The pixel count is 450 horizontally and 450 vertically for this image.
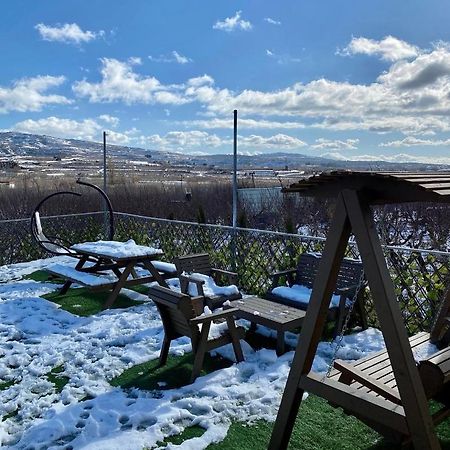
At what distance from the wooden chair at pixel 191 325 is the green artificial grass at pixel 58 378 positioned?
73cm

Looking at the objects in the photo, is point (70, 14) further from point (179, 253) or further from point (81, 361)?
point (81, 361)

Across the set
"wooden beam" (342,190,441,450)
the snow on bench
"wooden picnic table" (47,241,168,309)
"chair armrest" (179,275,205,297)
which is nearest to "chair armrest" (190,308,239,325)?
"chair armrest" (179,275,205,297)

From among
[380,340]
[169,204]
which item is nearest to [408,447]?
[380,340]

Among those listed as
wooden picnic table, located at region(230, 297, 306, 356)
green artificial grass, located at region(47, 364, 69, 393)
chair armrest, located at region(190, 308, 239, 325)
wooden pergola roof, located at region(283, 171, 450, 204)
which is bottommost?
green artificial grass, located at region(47, 364, 69, 393)

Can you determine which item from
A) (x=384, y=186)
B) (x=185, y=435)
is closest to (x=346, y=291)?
(x=185, y=435)

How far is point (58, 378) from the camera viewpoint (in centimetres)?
339

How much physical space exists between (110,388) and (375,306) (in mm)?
2102

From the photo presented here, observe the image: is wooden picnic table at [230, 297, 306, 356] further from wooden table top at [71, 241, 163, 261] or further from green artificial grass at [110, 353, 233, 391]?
wooden table top at [71, 241, 163, 261]

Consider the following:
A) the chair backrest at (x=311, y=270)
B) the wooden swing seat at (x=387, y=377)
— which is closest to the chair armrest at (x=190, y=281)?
the chair backrest at (x=311, y=270)

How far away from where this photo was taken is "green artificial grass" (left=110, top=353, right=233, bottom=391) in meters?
3.28

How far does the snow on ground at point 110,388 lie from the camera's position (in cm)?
263

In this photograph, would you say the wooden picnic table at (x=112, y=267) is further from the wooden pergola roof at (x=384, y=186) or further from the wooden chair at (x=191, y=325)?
the wooden pergola roof at (x=384, y=186)

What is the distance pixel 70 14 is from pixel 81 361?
5.64 metres

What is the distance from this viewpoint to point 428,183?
6.00ft
